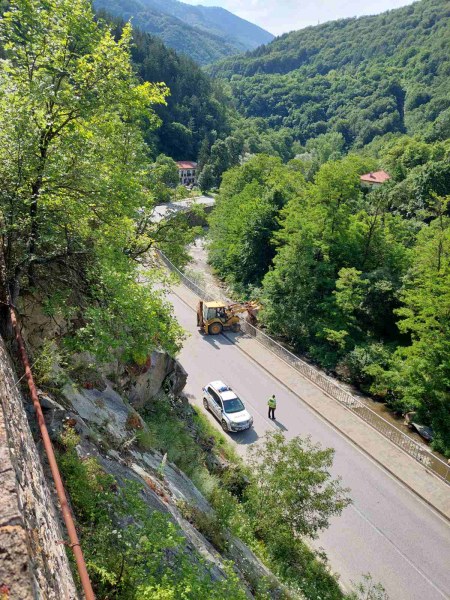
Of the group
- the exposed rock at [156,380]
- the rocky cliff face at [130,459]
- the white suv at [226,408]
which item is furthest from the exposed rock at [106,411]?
the white suv at [226,408]

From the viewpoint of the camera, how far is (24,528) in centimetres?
316

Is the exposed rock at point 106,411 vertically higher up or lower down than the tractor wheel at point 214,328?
higher up

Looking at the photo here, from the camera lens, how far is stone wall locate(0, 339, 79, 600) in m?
2.85

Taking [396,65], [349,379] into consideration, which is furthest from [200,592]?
[396,65]

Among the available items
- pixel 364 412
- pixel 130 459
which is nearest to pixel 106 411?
pixel 130 459

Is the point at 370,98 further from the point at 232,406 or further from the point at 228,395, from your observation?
the point at 232,406

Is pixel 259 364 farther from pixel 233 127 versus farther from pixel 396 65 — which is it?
pixel 396 65

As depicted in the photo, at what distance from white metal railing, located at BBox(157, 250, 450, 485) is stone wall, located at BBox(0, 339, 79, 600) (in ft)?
56.8

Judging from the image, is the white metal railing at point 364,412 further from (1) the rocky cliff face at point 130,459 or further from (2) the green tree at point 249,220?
(2) the green tree at point 249,220

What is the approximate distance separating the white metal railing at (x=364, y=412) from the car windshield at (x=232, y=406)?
5612 mm

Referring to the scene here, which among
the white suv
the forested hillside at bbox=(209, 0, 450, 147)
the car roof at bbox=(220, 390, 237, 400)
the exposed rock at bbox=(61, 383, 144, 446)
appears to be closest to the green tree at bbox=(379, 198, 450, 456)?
the white suv

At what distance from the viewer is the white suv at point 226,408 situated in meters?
18.5

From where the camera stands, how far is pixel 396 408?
23094 mm

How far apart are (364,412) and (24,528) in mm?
19849
